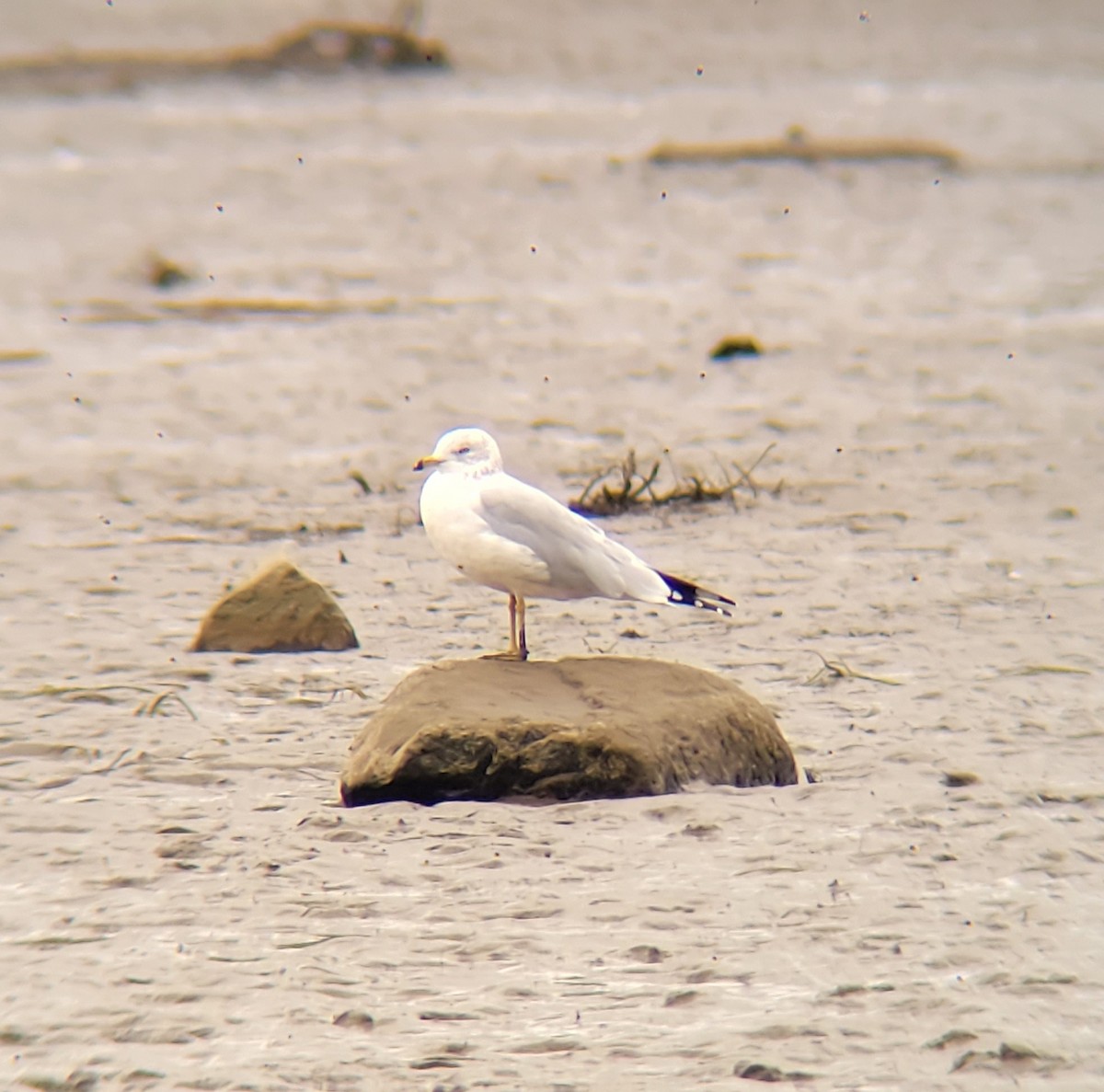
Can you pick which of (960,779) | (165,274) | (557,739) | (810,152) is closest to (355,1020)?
(557,739)

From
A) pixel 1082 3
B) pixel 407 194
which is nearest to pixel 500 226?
pixel 407 194

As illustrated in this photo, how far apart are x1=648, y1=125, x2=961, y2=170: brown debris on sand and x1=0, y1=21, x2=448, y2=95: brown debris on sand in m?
8.41

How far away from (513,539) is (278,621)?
1354 millimetres

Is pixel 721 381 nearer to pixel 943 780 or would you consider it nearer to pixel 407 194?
pixel 943 780

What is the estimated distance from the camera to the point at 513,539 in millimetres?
5652

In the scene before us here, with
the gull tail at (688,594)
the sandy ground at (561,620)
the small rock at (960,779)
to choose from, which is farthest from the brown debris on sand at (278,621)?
the small rock at (960,779)

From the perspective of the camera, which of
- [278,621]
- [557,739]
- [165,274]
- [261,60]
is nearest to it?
[557,739]

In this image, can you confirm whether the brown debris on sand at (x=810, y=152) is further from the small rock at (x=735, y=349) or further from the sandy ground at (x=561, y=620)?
the small rock at (x=735, y=349)

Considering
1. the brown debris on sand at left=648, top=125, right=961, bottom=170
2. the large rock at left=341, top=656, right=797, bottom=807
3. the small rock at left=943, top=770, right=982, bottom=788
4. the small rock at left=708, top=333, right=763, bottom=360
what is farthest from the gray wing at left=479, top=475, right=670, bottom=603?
the brown debris on sand at left=648, top=125, right=961, bottom=170

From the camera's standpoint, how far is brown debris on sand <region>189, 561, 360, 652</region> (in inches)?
264

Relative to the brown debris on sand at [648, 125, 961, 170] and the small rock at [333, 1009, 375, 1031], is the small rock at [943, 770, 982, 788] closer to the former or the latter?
the small rock at [333, 1009, 375, 1031]

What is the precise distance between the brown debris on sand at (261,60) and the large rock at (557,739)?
22173 millimetres

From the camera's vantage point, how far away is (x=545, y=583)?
18.8 feet

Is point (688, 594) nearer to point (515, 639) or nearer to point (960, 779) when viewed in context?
point (515, 639)
